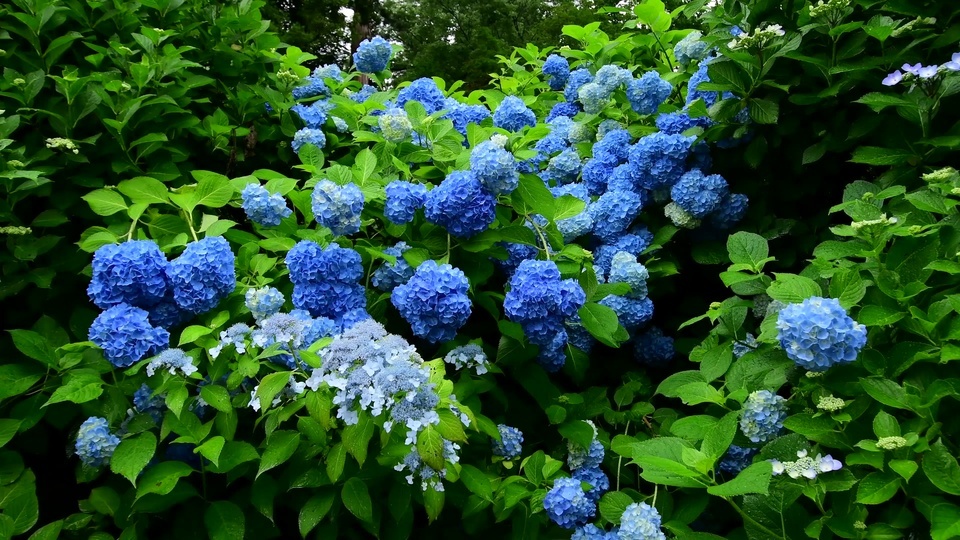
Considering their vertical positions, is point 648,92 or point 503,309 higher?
point 648,92

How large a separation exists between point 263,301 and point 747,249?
140 centimetres

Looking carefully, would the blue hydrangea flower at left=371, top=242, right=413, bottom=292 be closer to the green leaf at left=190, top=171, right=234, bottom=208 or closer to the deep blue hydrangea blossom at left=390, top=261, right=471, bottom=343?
the deep blue hydrangea blossom at left=390, top=261, right=471, bottom=343

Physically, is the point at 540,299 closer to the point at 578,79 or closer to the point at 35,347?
the point at 35,347

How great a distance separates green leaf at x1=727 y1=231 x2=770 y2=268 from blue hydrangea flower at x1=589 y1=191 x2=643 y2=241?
55cm

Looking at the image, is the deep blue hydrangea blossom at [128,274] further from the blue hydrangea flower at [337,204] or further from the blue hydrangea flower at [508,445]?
the blue hydrangea flower at [508,445]

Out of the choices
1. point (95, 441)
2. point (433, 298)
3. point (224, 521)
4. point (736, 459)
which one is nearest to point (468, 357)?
point (433, 298)

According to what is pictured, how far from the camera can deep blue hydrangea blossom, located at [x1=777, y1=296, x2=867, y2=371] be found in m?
1.61

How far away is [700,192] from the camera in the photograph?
2.55 metres

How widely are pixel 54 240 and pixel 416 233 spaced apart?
3.76 feet

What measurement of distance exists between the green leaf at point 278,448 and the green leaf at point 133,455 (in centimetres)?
28

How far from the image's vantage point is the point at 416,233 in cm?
221

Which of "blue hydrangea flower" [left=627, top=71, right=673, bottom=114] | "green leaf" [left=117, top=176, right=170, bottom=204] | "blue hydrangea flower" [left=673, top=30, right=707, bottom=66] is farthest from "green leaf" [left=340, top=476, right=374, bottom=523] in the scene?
"blue hydrangea flower" [left=673, top=30, right=707, bottom=66]

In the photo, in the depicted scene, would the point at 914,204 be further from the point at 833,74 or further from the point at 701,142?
the point at 701,142

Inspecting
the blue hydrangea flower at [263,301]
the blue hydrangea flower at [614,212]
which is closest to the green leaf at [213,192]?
the blue hydrangea flower at [263,301]
